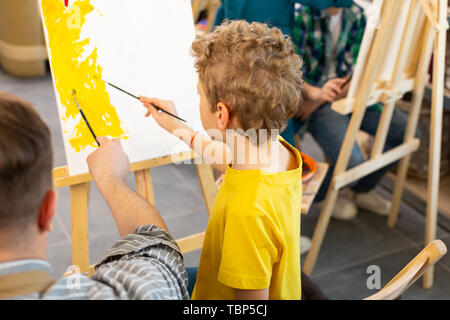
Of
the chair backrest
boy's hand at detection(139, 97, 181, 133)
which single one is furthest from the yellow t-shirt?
boy's hand at detection(139, 97, 181, 133)

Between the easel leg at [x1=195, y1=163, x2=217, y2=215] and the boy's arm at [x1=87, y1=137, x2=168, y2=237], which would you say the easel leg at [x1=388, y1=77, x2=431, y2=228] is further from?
the boy's arm at [x1=87, y1=137, x2=168, y2=237]

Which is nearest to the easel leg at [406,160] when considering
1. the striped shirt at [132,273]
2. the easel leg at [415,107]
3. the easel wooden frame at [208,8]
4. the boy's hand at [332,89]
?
the easel leg at [415,107]

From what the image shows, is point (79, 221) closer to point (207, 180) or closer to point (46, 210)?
point (207, 180)

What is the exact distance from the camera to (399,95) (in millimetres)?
2074

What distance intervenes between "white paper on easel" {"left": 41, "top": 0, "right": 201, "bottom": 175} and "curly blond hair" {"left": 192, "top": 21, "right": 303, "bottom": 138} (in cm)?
44

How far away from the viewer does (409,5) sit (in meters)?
1.85

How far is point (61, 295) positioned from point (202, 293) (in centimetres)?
51

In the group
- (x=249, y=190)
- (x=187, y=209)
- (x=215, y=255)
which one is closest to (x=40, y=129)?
(x=249, y=190)

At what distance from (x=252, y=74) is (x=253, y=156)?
0.18 meters

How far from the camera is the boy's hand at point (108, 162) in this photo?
128 centimetres

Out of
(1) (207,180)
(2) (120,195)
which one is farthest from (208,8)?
(2) (120,195)

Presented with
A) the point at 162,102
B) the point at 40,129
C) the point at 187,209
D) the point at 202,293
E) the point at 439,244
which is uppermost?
the point at 40,129

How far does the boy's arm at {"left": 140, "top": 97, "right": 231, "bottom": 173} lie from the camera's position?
1384 mm

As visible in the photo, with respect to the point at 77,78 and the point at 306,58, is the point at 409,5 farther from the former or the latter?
the point at 77,78
